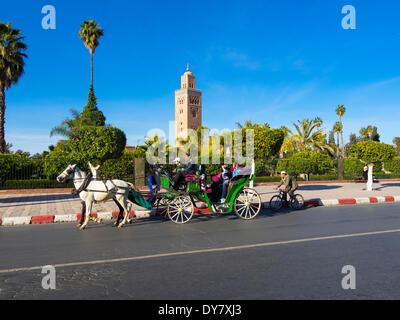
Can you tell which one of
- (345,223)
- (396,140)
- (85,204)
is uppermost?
(396,140)

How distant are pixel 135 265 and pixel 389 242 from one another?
5146 mm

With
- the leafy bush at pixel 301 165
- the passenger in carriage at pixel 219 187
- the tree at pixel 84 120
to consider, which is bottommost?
the passenger in carriage at pixel 219 187

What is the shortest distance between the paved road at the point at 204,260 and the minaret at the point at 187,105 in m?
125

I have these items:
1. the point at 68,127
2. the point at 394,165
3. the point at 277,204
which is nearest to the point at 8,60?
A: the point at 68,127

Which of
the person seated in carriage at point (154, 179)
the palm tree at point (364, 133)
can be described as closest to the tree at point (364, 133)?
the palm tree at point (364, 133)

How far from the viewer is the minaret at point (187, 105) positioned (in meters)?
133

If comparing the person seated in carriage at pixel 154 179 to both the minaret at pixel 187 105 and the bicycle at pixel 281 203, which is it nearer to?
the bicycle at pixel 281 203

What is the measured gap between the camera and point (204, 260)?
5.45 m

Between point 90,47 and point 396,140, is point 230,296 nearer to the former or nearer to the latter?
point 90,47

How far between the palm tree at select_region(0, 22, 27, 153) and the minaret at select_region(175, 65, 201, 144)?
107190mm

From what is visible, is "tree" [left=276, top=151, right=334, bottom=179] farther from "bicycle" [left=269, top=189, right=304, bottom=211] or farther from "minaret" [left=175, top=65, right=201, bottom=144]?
"minaret" [left=175, top=65, right=201, bottom=144]

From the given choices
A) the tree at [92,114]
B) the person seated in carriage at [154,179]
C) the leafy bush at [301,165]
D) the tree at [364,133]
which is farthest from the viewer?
the tree at [364,133]

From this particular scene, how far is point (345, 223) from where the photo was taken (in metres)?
9.20
